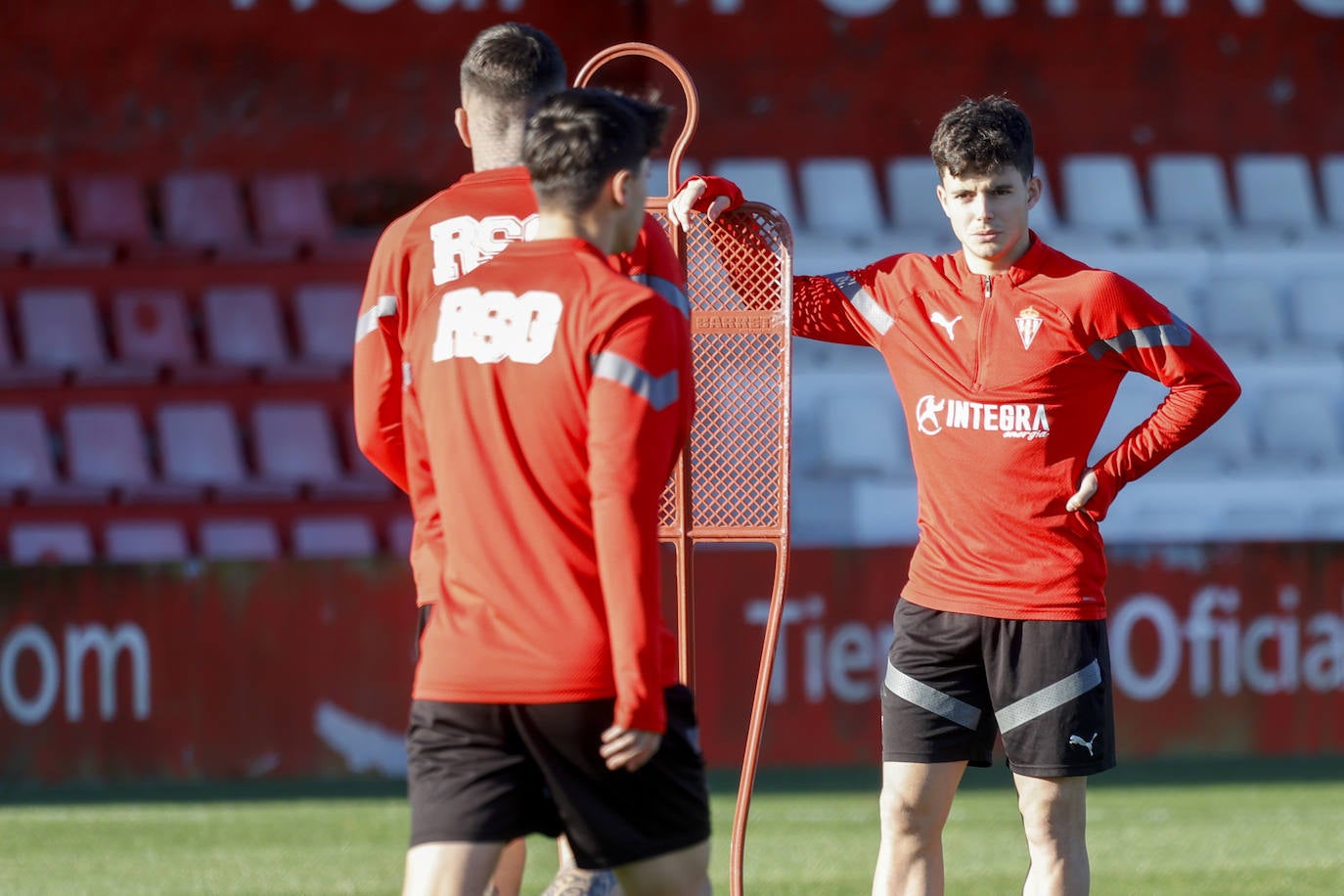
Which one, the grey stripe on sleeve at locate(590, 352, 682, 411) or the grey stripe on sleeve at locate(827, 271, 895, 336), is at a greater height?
the grey stripe on sleeve at locate(827, 271, 895, 336)

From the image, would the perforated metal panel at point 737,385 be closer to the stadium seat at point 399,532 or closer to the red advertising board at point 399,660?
the red advertising board at point 399,660

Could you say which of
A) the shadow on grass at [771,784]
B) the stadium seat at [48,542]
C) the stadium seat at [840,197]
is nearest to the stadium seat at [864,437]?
the stadium seat at [840,197]

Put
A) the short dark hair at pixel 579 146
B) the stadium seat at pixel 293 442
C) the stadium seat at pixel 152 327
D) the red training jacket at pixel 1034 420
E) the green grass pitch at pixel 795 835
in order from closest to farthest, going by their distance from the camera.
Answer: the short dark hair at pixel 579 146 → the red training jacket at pixel 1034 420 → the green grass pitch at pixel 795 835 → the stadium seat at pixel 293 442 → the stadium seat at pixel 152 327

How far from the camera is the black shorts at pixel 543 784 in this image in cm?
289

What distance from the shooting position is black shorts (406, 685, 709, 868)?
289cm

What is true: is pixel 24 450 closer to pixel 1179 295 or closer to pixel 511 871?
pixel 1179 295

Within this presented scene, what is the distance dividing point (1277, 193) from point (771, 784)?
6.05 m

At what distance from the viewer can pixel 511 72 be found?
3.61 metres

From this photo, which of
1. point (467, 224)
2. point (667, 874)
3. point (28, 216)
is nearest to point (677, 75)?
point (467, 224)

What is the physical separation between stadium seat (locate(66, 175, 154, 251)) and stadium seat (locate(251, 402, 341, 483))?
1.32 meters

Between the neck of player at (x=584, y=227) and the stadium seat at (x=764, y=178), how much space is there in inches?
338

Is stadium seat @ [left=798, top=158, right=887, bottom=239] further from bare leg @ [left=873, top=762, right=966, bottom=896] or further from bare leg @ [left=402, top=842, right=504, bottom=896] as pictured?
bare leg @ [left=402, top=842, right=504, bottom=896]

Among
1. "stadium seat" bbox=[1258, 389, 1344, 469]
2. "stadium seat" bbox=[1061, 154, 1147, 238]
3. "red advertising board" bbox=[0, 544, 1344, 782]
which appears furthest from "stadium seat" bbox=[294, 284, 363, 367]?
"stadium seat" bbox=[1258, 389, 1344, 469]

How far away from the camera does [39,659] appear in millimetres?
8031
